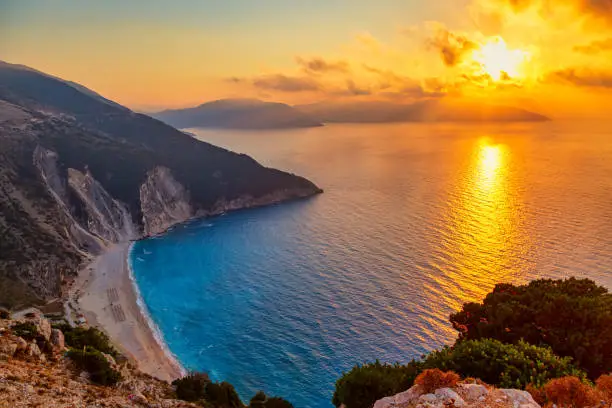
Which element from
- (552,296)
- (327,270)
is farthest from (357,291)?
(552,296)

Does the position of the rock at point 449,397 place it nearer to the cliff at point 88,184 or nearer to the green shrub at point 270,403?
the green shrub at point 270,403

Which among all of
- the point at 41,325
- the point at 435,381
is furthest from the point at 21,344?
the point at 435,381

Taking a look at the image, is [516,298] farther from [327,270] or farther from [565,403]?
[327,270]

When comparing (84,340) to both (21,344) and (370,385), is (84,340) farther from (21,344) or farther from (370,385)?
(370,385)

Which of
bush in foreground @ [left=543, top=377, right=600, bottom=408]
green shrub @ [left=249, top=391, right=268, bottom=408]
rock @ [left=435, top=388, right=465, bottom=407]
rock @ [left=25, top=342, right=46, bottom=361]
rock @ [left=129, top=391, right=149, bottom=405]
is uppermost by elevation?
bush in foreground @ [left=543, top=377, right=600, bottom=408]

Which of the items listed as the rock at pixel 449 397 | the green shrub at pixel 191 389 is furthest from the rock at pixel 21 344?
the rock at pixel 449 397

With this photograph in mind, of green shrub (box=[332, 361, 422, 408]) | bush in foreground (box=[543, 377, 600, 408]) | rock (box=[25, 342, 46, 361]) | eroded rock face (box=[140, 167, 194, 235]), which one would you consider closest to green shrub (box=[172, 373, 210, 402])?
rock (box=[25, 342, 46, 361])

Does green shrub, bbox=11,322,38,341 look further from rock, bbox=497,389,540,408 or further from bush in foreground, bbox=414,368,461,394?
rock, bbox=497,389,540,408

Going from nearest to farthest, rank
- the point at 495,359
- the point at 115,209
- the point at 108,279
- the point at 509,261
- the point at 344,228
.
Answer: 1. the point at 495,359
2. the point at 509,261
3. the point at 108,279
4. the point at 344,228
5. the point at 115,209
